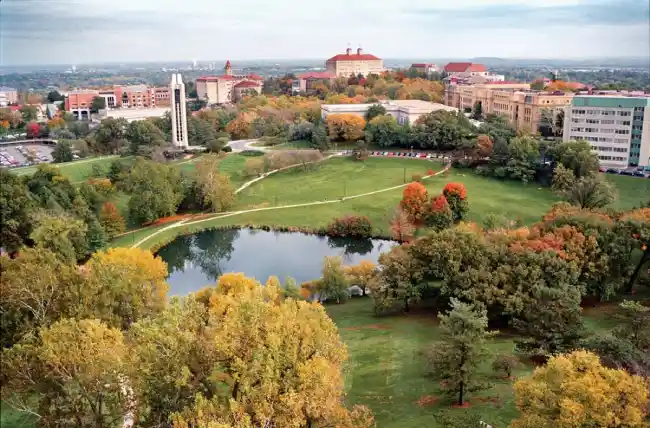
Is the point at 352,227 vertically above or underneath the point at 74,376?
underneath

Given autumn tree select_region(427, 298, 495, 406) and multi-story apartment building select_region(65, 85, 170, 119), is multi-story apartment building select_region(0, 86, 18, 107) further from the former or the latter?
autumn tree select_region(427, 298, 495, 406)

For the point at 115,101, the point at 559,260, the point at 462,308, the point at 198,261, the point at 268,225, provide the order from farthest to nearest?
the point at 115,101 → the point at 268,225 → the point at 198,261 → the point at 559,260 → the point at 462,308

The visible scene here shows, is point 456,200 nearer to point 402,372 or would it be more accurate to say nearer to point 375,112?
point 402,372

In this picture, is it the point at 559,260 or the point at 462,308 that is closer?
the point at 462,308

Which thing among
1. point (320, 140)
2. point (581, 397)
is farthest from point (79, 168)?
point (581, 397)

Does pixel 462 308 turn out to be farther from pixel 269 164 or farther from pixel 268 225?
pixel 269 164

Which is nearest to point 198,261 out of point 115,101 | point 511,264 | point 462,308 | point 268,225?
point 268,225
